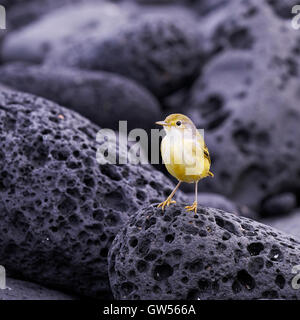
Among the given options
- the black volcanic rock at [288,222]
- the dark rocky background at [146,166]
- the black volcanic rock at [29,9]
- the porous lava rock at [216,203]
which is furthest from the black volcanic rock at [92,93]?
the black volcanic rock at [29,9]

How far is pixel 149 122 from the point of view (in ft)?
22.5

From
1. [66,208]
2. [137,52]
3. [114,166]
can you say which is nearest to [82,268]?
[66,208]

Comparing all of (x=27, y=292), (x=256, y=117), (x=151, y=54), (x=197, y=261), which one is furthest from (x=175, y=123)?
(x=151, y=54)

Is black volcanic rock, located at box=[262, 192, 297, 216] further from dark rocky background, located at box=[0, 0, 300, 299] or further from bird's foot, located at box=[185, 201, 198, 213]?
→ bird's foot, located at box=[185, 201, 198, 213]

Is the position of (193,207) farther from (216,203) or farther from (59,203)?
(216,203)

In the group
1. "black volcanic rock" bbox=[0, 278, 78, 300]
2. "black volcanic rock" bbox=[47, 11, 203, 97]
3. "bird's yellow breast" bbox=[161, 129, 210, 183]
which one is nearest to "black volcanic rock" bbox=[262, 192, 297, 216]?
"black volcanic rock" bbox=[47, 11, 203, 97]

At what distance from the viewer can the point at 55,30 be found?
11.6 metres

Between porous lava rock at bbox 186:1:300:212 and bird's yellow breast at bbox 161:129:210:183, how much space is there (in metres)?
3.75

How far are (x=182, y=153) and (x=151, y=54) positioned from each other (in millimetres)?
4758

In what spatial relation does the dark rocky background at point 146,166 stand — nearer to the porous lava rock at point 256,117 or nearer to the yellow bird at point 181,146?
the porous lava rock at point 256,117

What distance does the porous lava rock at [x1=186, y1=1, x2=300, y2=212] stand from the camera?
6.79 m

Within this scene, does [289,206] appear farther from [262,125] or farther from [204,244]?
[204,244]

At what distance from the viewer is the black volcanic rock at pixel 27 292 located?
3494mm

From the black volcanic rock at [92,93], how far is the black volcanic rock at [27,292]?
3221 mm
